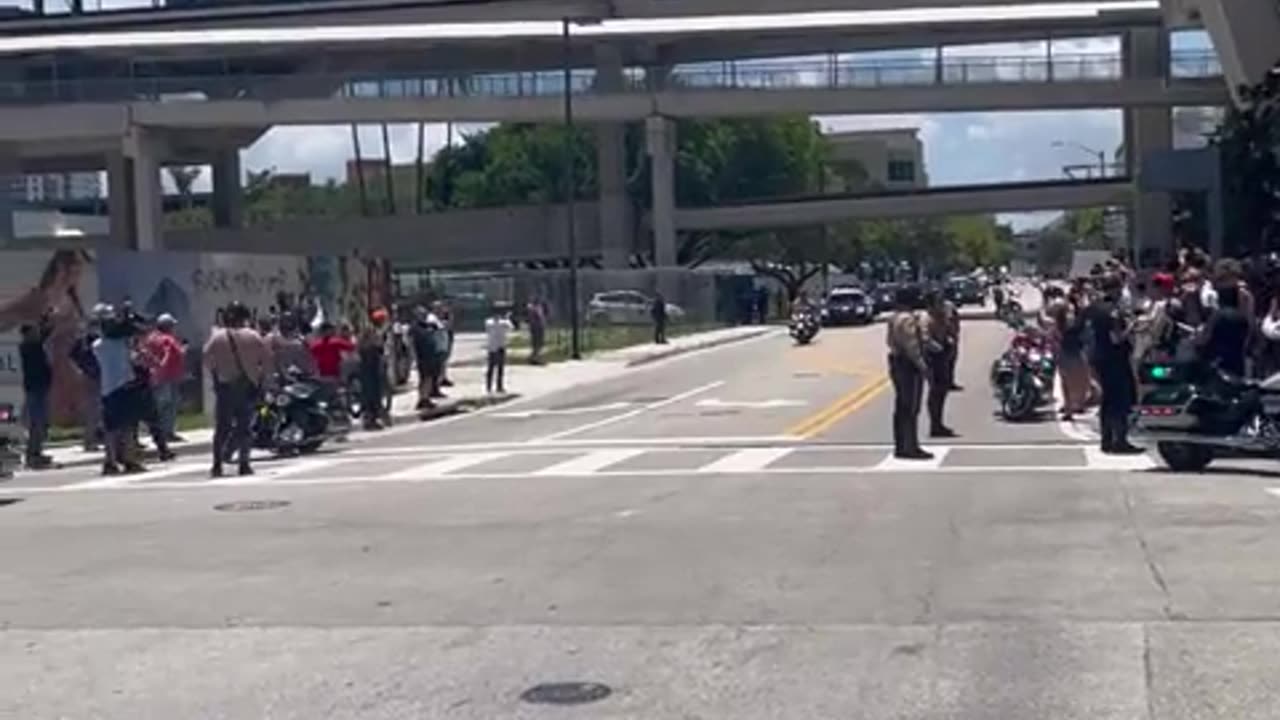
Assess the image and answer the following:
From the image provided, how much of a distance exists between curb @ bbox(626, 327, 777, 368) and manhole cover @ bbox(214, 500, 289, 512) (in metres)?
35.4

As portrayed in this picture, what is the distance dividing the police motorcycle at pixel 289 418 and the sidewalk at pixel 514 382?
1.80 metres

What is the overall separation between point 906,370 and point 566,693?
42.4 feet

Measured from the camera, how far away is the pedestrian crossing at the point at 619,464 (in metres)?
21.9

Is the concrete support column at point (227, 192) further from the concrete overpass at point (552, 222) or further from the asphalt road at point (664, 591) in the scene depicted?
the asphalt road at point (664, 591)

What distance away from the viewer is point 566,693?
10023 millimetres

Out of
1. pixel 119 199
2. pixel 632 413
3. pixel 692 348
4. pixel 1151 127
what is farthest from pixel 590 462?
pixel 119 199

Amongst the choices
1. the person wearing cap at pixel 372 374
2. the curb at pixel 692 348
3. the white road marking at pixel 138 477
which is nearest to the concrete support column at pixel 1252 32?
the curb at pixel 692 348

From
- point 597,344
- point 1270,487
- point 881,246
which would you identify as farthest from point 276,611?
point 881,246

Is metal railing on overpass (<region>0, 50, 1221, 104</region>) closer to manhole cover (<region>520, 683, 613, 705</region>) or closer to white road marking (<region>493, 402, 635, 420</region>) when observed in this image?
white road marking (<region>493, 402, 635, 420</region>)

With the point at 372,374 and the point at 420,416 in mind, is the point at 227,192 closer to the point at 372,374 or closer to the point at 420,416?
the point at 420,416

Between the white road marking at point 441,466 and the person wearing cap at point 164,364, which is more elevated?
the person wearing cap at point 164,364

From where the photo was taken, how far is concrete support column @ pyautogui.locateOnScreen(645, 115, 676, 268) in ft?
285

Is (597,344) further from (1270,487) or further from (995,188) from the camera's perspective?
(1270,487)

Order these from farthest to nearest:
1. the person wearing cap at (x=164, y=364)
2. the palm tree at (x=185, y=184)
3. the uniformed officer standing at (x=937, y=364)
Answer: the palm tree at (x=185, y=184) → the person wearing cap at (x=164, y=364) → the uniformed officer standing at (x=937, y=364)
